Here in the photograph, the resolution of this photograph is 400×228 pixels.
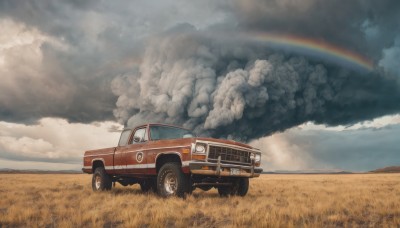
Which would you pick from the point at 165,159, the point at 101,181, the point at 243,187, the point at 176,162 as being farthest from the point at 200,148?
the point at 101,181

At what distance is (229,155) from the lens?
9.23 m

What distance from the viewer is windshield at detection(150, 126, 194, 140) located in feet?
33.7

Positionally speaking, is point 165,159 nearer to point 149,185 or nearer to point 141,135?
point 141,135

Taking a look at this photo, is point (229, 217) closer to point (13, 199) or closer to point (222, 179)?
point (222, 179)

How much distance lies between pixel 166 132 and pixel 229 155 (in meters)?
2.28

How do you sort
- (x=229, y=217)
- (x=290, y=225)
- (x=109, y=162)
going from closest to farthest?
(x=290, y=225)
(x=229, y=217)
(x=109, y=162)

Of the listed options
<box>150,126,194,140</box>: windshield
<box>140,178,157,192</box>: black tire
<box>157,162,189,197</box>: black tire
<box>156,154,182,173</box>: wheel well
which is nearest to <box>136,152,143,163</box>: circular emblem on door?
<box>150,126,194,140</box>: windshield

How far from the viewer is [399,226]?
5297 millimetres

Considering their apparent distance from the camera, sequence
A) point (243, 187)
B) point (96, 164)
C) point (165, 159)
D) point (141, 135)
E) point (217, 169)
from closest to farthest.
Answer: point (217, 169) < point (165, 159) < point (243, 187) < point (141, 135) < point (96, 164)

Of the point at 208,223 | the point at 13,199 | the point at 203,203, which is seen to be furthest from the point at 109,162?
the point at 208,223

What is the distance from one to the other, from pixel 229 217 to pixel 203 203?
75.8 inches

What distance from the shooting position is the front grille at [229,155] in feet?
28.9

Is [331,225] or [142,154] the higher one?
[142,154]

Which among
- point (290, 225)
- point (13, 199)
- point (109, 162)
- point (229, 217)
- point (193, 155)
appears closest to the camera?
point (290, 225)
